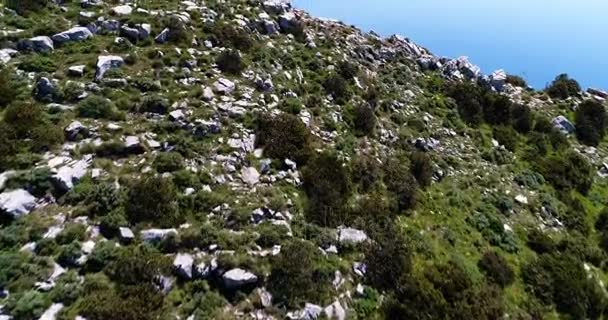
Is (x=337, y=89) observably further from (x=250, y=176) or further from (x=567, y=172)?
(x=567, y=172)

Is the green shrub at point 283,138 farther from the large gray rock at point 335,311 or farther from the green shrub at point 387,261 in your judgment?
the large gray rock at point 335,311

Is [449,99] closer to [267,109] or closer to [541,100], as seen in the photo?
[541,100]

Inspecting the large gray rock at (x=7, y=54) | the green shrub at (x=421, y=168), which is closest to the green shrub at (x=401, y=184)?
the green shrub at (x=421, y=168)

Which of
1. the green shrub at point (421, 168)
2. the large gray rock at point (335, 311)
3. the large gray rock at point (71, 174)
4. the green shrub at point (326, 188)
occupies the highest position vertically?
the green shrub at point (421, 168)

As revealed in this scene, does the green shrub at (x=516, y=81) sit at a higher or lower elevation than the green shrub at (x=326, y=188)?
higher

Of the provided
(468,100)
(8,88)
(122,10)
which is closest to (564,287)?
(468,100)

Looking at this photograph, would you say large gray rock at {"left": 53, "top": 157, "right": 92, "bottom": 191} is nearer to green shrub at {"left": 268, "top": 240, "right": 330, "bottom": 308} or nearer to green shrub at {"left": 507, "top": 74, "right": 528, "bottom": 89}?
green shrub at {"left": 268, "top": 240, "right": 330, "bottom": 308}

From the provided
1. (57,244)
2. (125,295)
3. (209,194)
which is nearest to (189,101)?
(209,194)
